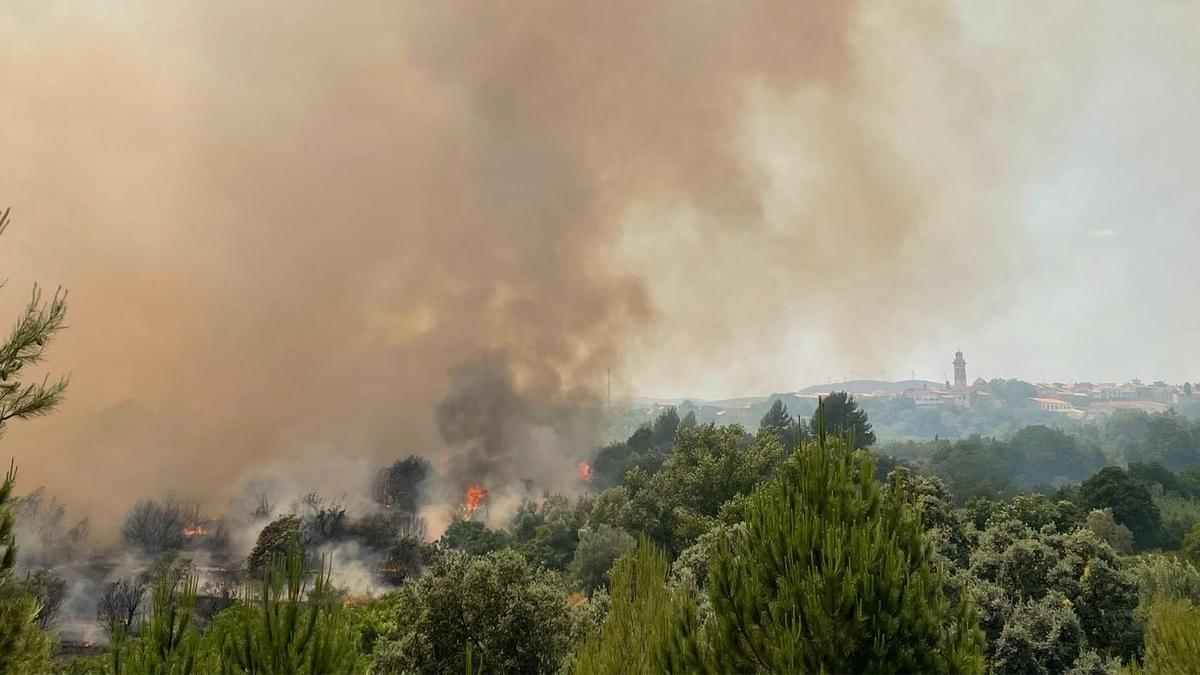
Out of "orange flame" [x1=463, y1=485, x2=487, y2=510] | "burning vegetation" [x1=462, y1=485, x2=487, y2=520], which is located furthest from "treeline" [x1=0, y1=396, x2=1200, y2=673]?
"orange flame" [x1=463, y1=485, x2=487, y2=510]

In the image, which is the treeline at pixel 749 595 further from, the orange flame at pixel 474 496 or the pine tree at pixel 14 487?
the orange flame at pixel 474 496

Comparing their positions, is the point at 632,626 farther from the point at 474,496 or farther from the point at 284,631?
the point at 474,496

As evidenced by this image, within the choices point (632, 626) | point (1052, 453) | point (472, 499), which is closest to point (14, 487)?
point (632, 626)

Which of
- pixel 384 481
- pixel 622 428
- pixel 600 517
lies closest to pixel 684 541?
pixel 600 517

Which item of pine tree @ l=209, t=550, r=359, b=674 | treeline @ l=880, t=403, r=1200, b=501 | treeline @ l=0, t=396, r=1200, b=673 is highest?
pine tree @ l=209, t=550, r=359, b=674

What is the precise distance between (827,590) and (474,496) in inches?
3816

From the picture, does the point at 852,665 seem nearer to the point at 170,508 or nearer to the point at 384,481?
the point at 170,508

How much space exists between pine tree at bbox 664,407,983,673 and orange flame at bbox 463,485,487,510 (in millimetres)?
93788

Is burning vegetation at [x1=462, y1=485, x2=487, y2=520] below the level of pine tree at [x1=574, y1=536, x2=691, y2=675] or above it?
below

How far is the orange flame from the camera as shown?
9800 cm

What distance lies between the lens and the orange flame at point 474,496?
98.0 metres

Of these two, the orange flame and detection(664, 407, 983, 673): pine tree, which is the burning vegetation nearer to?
the orange flame

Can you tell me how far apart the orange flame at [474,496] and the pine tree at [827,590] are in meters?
93.8

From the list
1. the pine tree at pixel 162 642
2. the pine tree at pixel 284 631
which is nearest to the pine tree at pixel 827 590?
the pine tree at pixel 284 631
